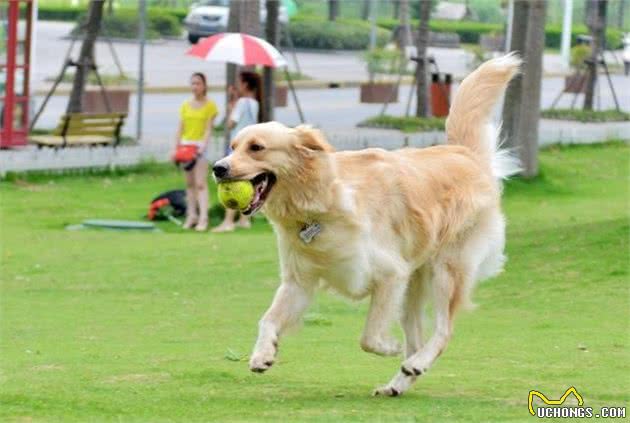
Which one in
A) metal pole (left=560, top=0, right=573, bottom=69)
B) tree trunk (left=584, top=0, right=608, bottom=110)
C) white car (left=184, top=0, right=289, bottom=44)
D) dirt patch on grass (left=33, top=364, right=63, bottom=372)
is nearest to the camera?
dirt patch on grass (left=33, top=364, right=63, bottom=372)

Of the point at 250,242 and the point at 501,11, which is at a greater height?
the point at 501,11

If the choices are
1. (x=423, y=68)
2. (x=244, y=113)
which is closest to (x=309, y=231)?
(x=244, y=113)

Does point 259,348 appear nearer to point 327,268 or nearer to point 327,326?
point 327,268

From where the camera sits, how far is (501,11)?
208ft

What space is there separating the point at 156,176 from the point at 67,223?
4187 millimetres

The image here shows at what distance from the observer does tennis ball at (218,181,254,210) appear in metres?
8.10

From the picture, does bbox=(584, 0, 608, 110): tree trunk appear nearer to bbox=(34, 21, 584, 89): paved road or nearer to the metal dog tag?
bbox=(34, 21, 584, 89): paved road

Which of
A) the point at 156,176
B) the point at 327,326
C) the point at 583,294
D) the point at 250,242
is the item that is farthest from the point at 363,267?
the point at 156,176

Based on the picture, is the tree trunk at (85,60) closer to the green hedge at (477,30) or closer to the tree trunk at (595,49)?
the tree trunk at (595,49)

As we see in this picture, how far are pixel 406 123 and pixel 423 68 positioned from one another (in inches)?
45.6

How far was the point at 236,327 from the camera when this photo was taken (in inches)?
498

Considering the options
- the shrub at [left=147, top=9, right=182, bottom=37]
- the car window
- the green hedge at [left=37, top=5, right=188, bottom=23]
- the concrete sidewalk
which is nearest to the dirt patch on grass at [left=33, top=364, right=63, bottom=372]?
the concrete sidewalk

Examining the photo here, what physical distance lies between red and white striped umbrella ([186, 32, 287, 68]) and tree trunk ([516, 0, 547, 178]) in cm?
466

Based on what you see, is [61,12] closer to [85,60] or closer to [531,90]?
[85,60]
